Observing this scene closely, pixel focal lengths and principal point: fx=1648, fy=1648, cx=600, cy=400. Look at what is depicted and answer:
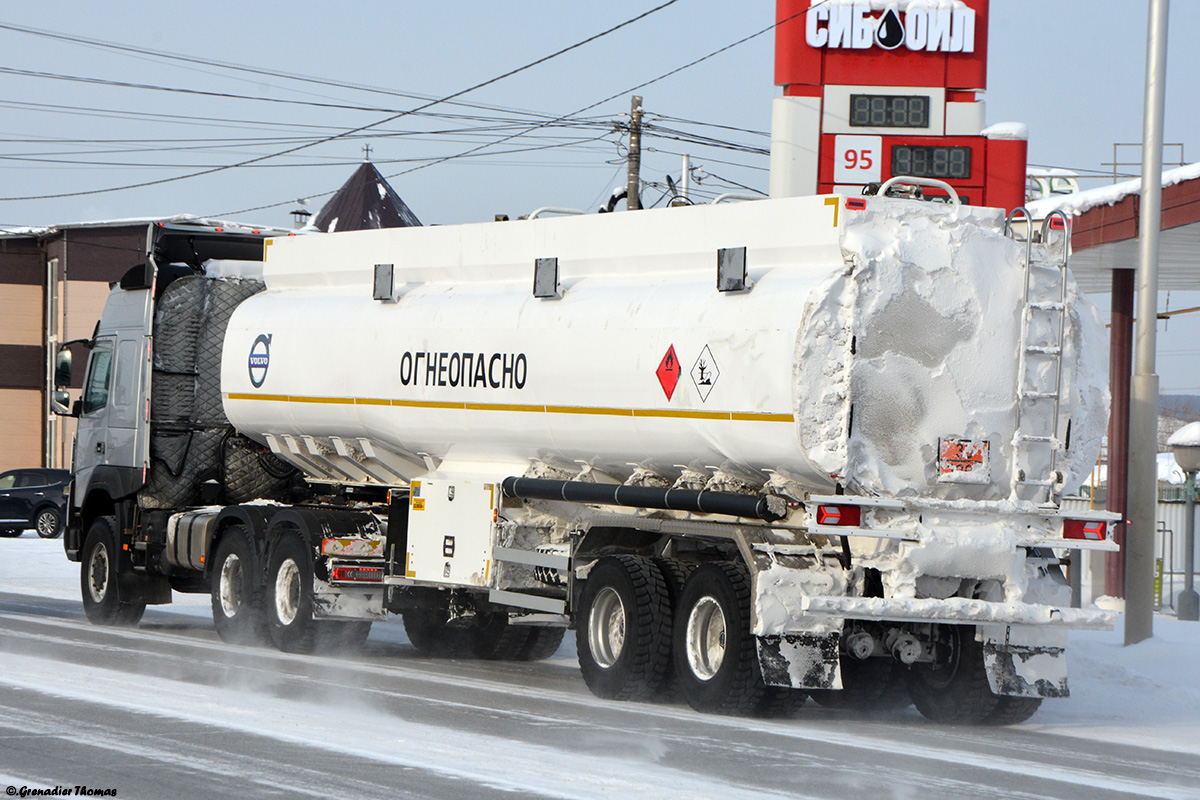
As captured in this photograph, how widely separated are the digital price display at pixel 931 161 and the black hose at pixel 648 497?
8.87 metres

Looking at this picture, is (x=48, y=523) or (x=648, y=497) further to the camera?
(x=48, y=523)

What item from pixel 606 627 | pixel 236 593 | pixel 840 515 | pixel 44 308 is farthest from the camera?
pixel 44 308

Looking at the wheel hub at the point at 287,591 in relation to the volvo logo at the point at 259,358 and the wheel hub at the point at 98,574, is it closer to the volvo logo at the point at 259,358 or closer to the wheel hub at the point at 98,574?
the volvo logo at the point at 259,358

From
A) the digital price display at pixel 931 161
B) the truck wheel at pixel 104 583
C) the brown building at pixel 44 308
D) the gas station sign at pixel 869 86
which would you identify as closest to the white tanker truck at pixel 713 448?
the truck wheel at pixel 104 583

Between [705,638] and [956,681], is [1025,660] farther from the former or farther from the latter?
[705,638]

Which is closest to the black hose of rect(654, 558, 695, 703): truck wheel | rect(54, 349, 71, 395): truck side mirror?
rect(654, 558, 695, 703): truck wheel

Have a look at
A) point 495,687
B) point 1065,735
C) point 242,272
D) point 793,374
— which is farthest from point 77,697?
point 242,272

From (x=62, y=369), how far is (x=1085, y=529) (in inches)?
453

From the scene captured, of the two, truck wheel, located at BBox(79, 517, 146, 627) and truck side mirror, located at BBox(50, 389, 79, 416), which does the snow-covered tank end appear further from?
truck side mirror, located at BBox(50, 389, 79, 416)

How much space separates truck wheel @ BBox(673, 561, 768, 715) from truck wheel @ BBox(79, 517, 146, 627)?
850 cm

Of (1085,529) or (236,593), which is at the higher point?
(1085,529)

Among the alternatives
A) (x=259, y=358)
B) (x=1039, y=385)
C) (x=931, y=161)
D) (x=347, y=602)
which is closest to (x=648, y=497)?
(x=1039, y=385)

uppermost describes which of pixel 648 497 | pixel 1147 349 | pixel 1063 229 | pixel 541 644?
pixel 1063 229

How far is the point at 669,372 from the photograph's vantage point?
37.8 ft
